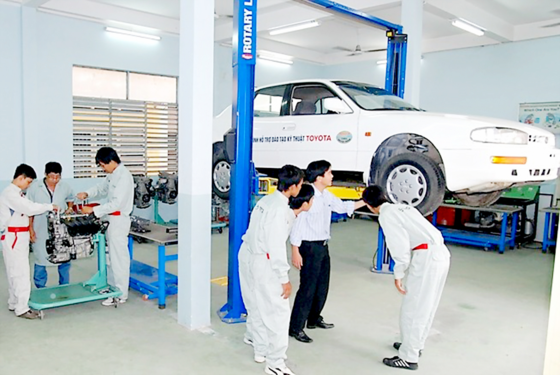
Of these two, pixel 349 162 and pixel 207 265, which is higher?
pixel 349 162

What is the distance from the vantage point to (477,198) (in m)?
5.07

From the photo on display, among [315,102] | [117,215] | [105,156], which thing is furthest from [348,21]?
[117,215]

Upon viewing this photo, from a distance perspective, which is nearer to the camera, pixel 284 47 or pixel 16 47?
pixel 16 47

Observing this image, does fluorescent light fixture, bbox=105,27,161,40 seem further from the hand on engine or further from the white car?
the hand on engine

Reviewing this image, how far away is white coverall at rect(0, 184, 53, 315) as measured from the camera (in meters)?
4.37

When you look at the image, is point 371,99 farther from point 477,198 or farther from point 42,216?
point 42,216

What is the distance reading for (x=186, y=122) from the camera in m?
4.27

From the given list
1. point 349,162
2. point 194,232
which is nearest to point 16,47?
point 194,232

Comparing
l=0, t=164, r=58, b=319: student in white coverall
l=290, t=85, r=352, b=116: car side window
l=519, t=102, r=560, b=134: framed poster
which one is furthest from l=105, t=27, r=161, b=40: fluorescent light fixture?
l=519, t=102, r=560, b=134: framed poster

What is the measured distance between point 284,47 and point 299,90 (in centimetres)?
606

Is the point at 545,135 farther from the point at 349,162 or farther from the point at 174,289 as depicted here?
the point at 174,289

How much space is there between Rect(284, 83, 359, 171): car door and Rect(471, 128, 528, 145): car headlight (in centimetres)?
118

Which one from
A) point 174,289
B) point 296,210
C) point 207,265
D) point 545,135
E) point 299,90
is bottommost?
point 174,289

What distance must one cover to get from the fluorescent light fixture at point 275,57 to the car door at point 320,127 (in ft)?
18.5
